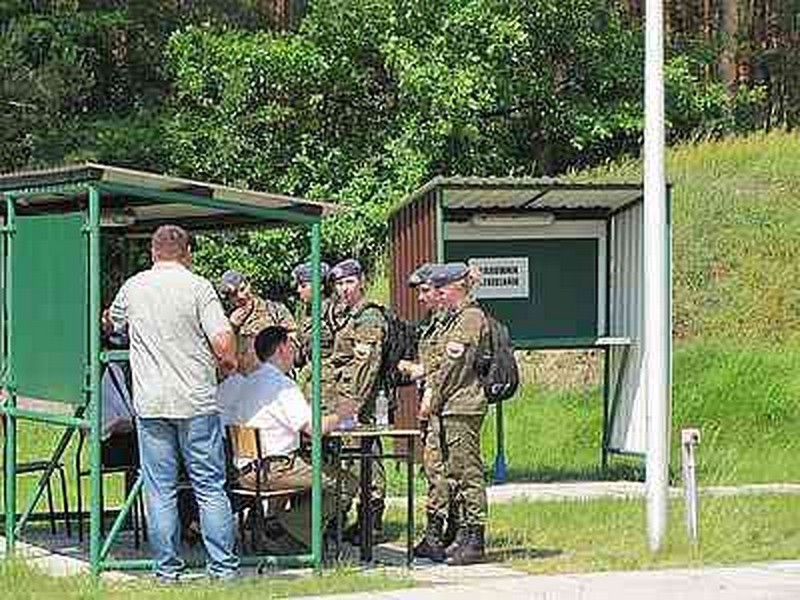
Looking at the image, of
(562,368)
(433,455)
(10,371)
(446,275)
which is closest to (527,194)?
(446,275)

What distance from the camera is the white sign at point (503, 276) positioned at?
17.6 metres

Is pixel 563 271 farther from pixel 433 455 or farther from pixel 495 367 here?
pixel 433 455

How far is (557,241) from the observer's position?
17.8 meters

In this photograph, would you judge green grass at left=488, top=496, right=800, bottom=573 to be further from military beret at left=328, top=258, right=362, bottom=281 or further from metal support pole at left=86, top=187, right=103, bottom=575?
metal support pole at left=86, top=187, right=103, bottom=575

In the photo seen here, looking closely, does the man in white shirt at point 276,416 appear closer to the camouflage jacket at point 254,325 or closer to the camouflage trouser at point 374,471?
the camouflage jacket at point 254,325

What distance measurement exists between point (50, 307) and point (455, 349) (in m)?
2.59

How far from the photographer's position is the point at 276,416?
12109 millimetres

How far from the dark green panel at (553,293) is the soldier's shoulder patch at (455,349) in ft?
16.4

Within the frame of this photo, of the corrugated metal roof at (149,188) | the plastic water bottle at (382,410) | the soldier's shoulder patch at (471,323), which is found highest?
the corrugated metal roof at (149,188)

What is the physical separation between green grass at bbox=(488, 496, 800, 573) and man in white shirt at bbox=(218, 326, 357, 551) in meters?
1.54

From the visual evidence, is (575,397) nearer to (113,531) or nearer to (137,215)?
(137,215)

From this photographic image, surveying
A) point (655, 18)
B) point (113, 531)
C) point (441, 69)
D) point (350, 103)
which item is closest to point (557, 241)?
point (655, 18)

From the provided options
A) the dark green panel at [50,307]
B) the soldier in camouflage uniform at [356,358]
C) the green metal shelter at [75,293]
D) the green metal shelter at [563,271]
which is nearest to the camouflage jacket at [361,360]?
the soldier in camouflage uniform at [356,358]

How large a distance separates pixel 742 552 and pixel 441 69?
66.6 feet
